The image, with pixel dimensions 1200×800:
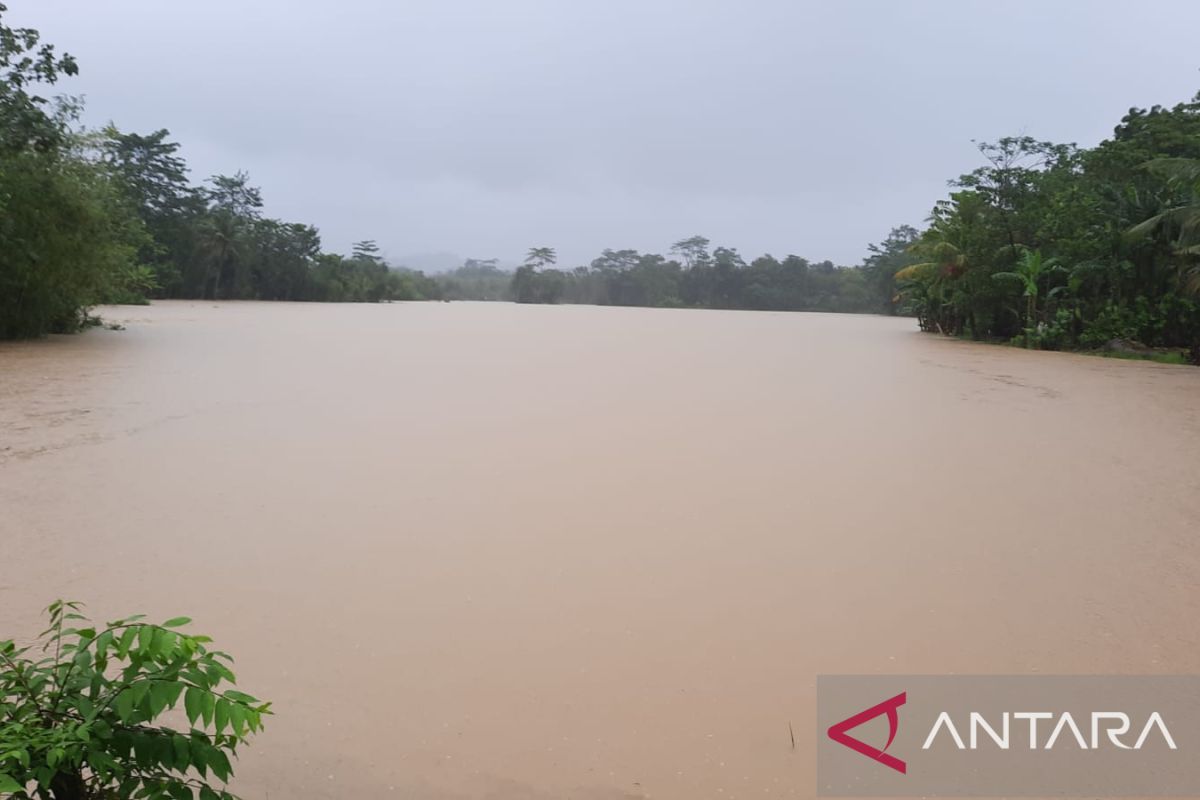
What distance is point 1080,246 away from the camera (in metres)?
14.2

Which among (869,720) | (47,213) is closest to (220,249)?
(47,213)

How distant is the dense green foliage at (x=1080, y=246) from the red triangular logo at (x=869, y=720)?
11836mm

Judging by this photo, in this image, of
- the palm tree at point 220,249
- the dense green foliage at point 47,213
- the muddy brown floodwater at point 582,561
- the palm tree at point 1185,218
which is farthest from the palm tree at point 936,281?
the palm tree at point 220,249

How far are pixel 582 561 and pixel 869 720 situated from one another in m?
1.30

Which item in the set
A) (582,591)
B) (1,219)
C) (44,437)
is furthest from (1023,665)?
(1,219)

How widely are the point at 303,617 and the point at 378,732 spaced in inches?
27.8

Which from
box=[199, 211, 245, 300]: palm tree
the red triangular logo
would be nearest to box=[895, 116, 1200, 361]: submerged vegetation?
the red triangular logo

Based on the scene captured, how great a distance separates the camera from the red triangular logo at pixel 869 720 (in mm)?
1698

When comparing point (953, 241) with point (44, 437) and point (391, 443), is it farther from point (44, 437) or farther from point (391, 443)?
point (44, 437)

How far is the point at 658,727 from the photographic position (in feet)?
5.87

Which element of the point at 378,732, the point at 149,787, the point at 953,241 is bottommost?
the point at 378,732

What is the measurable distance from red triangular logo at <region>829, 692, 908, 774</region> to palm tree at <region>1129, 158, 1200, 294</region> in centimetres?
1179

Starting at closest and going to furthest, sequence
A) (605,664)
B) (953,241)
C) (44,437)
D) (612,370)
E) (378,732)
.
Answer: (378,732) < (605,664) < (44,437) < (612,370) < (953,241)

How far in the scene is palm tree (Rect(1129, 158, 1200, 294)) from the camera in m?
10.7
